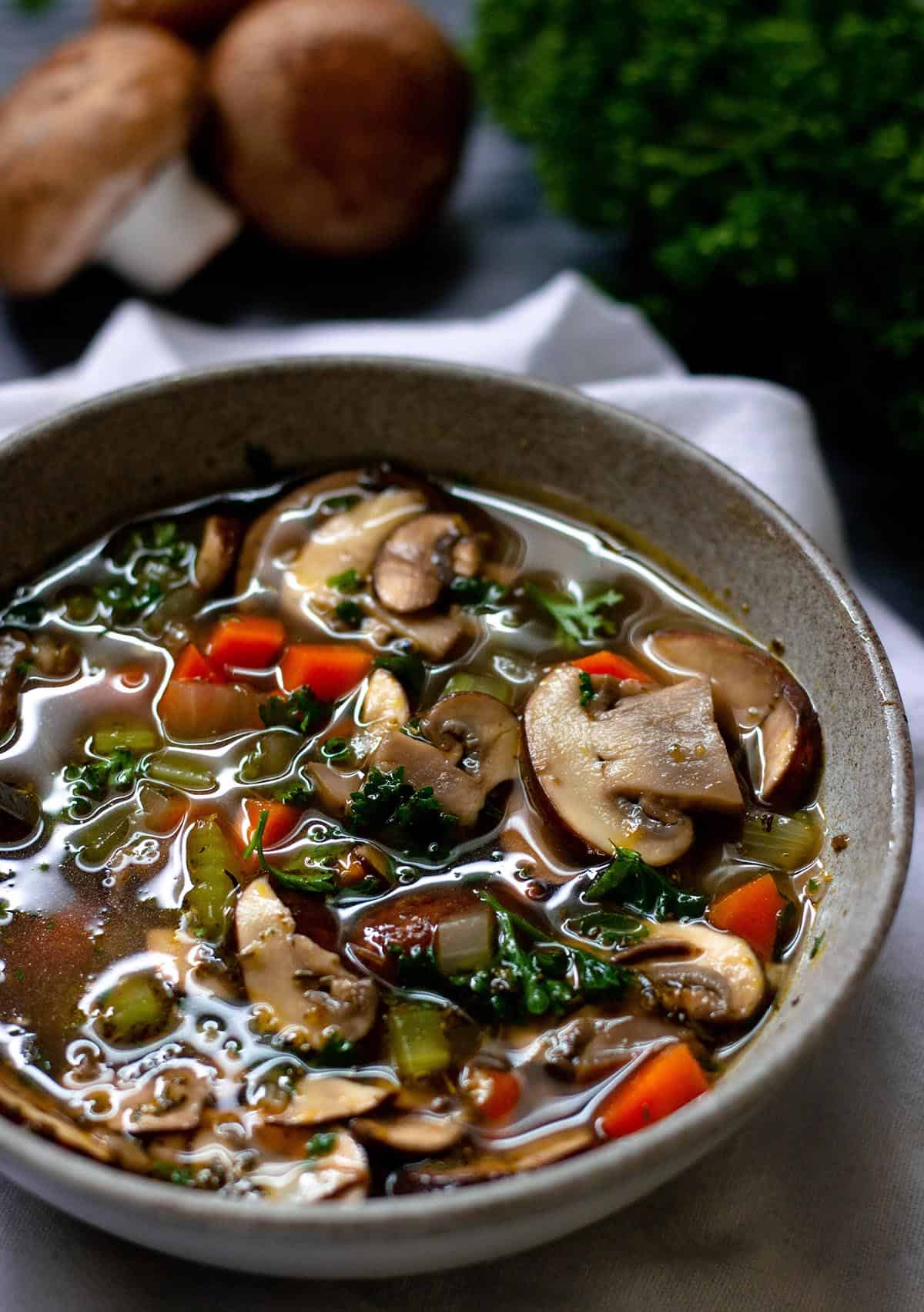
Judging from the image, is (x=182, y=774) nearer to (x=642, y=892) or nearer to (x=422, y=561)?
(x=422, y=561)

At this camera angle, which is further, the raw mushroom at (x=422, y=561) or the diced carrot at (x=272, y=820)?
the raw mushroom at (x=422, y=561)

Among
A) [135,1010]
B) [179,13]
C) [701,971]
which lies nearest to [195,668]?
[135,1010]

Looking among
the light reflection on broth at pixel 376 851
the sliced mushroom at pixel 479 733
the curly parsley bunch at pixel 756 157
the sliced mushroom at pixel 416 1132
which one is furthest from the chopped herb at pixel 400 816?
the curly parsley bunch at pixel 756 157

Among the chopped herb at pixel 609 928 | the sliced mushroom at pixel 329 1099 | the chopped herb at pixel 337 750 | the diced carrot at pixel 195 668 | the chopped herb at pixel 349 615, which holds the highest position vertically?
the diced carrot at pixel 195 668

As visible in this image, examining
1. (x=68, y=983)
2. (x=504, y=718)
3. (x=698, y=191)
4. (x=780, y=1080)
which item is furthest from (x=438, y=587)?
(x=698, y=191)

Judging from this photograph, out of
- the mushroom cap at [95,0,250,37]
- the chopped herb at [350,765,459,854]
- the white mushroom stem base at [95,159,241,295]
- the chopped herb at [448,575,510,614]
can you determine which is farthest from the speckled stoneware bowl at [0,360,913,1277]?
the mushroom cap at [95,0,250,37]

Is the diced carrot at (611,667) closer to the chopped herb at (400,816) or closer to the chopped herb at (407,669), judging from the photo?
the chopped herb at (407,669)
